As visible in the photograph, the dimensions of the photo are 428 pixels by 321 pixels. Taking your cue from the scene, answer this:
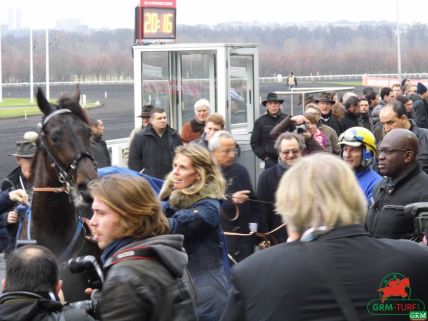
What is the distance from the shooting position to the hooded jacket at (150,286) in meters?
3.61

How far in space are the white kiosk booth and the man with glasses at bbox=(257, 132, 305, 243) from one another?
6.55m

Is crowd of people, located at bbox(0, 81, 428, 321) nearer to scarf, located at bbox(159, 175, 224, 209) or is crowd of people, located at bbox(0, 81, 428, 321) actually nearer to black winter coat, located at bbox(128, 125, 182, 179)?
scarf, located at bbox(159, 175, 224, 209)

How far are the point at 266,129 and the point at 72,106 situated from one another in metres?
5.30

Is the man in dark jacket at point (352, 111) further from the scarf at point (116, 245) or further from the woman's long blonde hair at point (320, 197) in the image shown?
the woman's long blonde hair at point (320, 197)

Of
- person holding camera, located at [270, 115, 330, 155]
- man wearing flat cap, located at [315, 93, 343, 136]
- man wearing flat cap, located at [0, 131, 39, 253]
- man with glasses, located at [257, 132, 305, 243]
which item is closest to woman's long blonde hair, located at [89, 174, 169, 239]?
man wearing flat cap, located at [0, 131, 39, 253]

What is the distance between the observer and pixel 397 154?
22.1 feet

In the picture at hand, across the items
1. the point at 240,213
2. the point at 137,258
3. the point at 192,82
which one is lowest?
the point at 240,213

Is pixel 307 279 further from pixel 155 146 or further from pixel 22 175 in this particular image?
pixel 155 146

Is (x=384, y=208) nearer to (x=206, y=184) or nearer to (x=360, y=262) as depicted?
(x=206, y=184)

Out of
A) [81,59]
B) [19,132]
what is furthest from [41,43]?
[19,132]

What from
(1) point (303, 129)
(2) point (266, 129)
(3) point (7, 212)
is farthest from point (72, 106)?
(2) point (266, 129)

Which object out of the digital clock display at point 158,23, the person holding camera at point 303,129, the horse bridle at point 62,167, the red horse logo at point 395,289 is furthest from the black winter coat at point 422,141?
the digital clock display at point 158,23

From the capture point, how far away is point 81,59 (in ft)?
339

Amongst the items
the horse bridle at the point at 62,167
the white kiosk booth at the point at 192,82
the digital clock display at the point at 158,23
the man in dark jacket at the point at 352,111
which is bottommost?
the horse bridle at the point at 62,167
